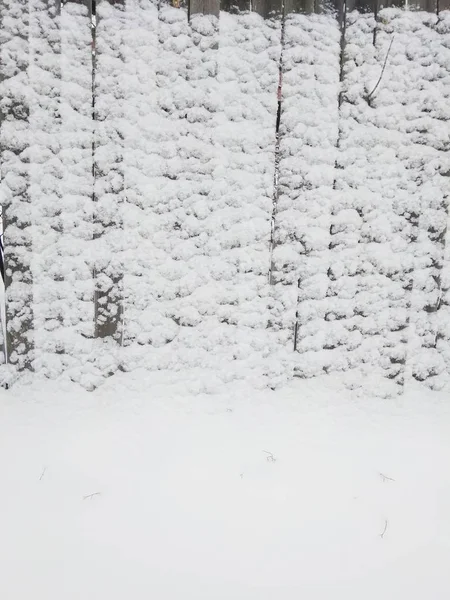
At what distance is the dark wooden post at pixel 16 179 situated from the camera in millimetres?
1896

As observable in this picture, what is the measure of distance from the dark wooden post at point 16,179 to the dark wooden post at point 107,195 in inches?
12.9

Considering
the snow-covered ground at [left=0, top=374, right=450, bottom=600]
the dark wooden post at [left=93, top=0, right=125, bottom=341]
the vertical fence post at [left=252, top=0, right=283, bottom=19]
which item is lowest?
the snow-covered ground at [left=0, top=374, right=450, bottom=600]

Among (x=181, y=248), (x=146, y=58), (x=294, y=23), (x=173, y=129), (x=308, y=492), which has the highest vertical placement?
(x=294, y=23)

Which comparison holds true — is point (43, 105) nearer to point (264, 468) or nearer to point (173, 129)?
point (173, 129)

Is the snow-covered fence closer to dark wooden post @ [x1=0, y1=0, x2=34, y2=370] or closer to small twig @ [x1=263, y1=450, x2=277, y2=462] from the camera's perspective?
dark wooden post @ [x1=0, y1=0, x2=34, y2=370]

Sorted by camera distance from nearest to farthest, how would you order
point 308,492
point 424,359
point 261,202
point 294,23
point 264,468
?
1. point 308,492
2. point 264,468
3. point 294,23
4. point 261,202
5. point 424,359

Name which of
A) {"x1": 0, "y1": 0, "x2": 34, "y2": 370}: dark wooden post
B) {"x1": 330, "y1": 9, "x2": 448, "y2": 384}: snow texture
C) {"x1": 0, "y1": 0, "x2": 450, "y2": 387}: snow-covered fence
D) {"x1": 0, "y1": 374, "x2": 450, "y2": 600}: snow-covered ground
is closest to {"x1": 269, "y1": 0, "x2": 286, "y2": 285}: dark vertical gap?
{"x1": 0, "y1": 0, "x2": 450, "y2": 387}: snow-covered fence

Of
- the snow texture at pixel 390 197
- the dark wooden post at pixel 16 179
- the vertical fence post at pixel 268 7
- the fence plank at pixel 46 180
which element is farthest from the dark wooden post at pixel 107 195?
the snow texture at pixel 390 197

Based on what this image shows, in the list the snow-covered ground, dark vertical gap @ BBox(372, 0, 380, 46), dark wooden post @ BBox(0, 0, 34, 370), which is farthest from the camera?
dark vertical gap @ BBox(372, 0, 380, 46)

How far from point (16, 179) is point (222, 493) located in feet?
5.73

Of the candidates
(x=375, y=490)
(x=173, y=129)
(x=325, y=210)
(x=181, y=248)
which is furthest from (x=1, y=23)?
(x=375, y=490)

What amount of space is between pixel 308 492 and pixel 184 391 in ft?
2.68

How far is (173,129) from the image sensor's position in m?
2.04

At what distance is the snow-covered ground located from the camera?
1.36m
